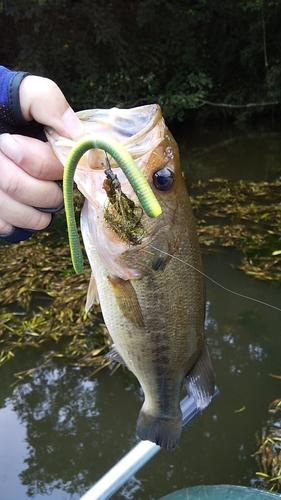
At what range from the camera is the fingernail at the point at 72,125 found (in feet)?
4.00

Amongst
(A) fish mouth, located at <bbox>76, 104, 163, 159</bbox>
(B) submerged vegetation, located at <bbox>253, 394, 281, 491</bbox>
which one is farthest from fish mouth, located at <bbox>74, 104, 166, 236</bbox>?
(B) submerged vegetation, located at <bbox>253, 394, 281, 491</bbox>

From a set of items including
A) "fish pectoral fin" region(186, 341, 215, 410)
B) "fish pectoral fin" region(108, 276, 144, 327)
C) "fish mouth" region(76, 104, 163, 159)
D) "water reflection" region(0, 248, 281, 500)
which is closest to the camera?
"fish mouth" region(76, 104, 163, 159)

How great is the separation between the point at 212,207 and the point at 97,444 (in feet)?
14.5

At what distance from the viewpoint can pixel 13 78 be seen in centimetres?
129

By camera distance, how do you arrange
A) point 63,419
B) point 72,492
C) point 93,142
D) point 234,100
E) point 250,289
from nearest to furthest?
1. point 93,142
2. point 72,492
3. point 63,419
4. point 250,289
5. point 234,100

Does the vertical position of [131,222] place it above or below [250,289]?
above

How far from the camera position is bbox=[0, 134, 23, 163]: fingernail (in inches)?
50.5

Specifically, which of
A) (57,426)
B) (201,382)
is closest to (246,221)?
(57,426)

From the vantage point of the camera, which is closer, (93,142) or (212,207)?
(93,142)

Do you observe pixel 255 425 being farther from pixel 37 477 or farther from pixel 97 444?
pixel 37 477

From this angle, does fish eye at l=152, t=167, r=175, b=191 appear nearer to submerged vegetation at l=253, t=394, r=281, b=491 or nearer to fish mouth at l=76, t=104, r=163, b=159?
fish mouth at l=76, t=104, r=163, b=159

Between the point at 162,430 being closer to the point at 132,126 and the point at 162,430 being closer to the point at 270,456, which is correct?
the point at 132,126

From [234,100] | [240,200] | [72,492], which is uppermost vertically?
[234,100]

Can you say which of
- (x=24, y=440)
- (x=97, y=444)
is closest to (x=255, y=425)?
(x=97, y=444)
